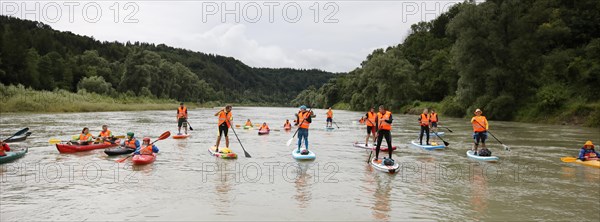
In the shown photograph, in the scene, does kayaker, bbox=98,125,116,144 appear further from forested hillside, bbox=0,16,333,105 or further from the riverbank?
forested hillside, bbox=0,16,333,105

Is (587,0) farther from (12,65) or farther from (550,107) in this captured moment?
(12,65)

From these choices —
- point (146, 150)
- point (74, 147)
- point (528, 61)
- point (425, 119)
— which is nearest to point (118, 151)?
point (146, 150)

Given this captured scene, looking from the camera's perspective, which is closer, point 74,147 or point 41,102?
point 74,147

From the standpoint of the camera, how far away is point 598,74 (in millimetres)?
38469

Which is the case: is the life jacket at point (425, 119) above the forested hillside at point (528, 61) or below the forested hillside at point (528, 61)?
below

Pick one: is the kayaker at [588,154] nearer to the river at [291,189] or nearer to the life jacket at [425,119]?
the river at [291,189]

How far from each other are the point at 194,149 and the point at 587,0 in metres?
53.7

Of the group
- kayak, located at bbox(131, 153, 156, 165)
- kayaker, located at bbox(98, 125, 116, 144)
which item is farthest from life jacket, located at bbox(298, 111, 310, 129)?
kayaker, located at bbox(98, 125, 116, 144)

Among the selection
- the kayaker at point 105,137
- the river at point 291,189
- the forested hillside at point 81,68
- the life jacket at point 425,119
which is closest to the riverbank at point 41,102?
the forested hillside at point 81,68

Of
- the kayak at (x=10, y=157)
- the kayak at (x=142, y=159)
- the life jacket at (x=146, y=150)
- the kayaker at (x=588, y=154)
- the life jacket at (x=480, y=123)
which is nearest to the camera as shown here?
the kayak at (x=10, y=157)

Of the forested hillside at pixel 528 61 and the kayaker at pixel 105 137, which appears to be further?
the forested hillside at pixel 528 61

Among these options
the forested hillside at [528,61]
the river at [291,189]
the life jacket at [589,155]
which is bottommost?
the river at [291,189]

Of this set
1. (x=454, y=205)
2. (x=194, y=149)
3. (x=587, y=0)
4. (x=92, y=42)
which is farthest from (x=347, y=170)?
(x=92, y=42)

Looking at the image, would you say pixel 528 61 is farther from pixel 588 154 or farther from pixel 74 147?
pixel 74 147
